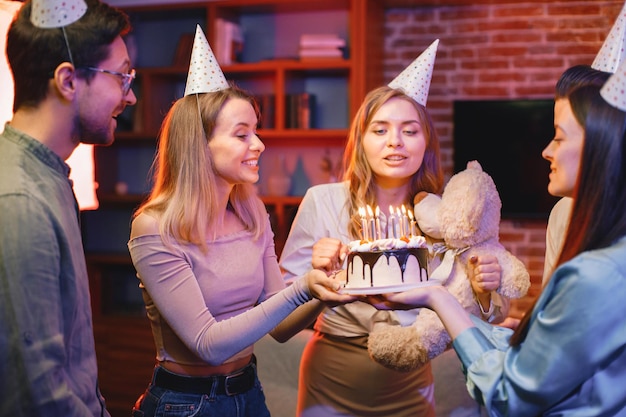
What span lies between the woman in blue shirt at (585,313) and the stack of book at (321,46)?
336 cm

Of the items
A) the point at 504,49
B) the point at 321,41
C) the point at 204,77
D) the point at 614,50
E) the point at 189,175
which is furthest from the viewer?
the point at 504,49

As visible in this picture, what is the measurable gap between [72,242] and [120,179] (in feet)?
14.0

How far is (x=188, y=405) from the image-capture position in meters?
1.74

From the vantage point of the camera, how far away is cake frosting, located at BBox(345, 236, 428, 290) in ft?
5.73

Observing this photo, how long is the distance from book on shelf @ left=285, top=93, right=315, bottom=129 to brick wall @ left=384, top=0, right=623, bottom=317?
2.19ft

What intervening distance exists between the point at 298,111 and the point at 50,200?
3.61 meters

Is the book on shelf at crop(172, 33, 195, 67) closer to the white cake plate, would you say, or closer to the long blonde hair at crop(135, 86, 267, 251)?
the long blonde hair at crop(135, 86, 267, 251)

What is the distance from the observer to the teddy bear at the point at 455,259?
6.48ft

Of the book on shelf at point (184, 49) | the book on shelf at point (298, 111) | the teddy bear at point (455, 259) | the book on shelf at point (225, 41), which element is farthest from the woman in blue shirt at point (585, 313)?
the book on shelf at point (184, 49)

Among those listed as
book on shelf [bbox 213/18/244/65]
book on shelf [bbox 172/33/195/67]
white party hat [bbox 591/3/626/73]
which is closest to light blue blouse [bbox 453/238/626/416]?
white party hat [bbox 591/3/626/73]

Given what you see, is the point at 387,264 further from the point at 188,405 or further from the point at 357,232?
the point at 188,405

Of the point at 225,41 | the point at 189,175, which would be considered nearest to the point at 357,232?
the point at 189,175

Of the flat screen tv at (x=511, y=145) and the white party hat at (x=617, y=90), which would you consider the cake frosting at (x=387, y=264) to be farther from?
the flat screen tv at (x=511, y=145)

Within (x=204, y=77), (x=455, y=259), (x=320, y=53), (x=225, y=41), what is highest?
(x=225, y=41)
